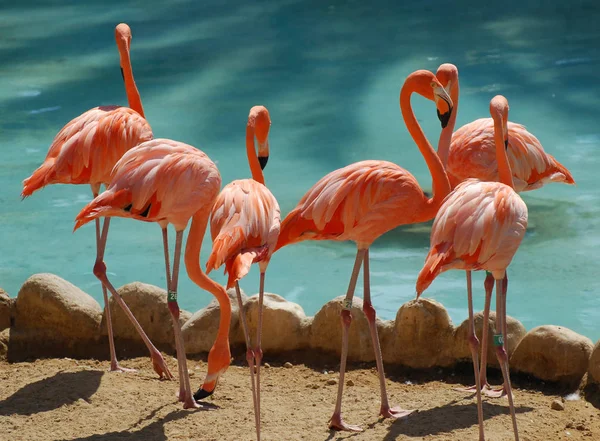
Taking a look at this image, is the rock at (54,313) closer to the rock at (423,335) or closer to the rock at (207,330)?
the rock at (207,330)

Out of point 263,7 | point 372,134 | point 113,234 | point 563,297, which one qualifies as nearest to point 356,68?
point 372,134

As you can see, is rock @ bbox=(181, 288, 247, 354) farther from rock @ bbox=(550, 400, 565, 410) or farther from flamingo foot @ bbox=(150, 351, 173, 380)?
rock @ bbox=(550, 400, 565, 410)

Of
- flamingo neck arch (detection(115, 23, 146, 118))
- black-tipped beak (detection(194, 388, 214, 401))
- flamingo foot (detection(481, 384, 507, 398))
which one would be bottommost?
flamingo foot (detection(481, 384, 507, 398))

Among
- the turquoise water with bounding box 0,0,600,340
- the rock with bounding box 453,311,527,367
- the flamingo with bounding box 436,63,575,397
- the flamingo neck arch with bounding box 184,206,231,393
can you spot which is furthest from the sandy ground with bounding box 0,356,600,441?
the turquoise water with bounding box 0,0,600,340

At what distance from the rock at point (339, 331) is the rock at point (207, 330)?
0.40 meters

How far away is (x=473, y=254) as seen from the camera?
140 inches

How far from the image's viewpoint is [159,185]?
4031mm

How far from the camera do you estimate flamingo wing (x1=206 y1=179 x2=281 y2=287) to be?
11.8 ft

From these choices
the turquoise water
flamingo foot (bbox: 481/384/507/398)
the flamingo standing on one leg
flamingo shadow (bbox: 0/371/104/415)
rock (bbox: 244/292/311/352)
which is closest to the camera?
the flamingo standing on one leg

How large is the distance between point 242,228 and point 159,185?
0.52 metres

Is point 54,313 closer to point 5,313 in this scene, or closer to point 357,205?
point 5,313

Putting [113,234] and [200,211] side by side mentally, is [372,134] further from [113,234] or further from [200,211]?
[200,211]

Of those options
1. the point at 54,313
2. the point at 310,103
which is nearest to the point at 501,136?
the point at 54,313

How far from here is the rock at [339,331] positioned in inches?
182
